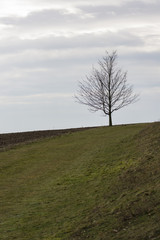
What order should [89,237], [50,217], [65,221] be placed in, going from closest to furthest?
[89,237]
[65,221]
[50,217]

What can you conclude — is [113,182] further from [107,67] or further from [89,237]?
[107,67]

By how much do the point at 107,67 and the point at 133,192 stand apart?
30616 millimetres

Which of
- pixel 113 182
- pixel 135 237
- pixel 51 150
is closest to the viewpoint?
pixel 135 237

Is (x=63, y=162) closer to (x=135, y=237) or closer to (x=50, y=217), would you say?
(x=50, y=217)

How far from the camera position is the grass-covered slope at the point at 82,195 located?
7.94 meters

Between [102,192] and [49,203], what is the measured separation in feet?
5.43

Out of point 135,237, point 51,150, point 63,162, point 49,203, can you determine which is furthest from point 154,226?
point 51,150

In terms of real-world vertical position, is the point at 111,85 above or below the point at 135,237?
above

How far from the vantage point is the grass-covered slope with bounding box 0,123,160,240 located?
794cm

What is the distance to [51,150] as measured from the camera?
23094mm

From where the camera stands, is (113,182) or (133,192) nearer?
(133,192)

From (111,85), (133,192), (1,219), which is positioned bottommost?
(1,219)

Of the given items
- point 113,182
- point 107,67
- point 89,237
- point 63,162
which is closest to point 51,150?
point 63,162

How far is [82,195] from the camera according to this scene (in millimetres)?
11977
